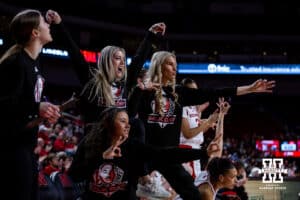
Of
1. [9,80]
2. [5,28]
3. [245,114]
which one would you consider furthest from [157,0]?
[9,80]

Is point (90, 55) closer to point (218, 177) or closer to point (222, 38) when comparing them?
point (222, 38)

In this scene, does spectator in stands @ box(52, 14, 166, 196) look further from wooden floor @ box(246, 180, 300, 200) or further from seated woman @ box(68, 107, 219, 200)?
wooden floor @ box(246, 180, 300, 200)

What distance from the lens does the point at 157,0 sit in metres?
26.8

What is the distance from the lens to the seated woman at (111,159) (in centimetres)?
330

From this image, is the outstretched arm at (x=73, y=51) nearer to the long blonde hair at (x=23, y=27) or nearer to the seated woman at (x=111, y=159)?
the seated woman at (x=111, y=159)

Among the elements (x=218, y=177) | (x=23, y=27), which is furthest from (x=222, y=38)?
(x=23, y=27)

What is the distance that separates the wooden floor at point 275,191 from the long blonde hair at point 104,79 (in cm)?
280

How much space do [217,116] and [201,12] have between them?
72.7ft

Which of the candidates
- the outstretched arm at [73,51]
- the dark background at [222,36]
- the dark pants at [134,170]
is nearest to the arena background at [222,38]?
the dark background at [222,36]

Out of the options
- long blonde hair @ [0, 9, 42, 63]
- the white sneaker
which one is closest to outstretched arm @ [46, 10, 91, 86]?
long blonde hair @ [0, 9, 42, 63]

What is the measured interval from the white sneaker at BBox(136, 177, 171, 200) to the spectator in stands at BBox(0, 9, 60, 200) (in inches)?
69.7

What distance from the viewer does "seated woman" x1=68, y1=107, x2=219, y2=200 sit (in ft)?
10.8

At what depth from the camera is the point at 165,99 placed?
4188 millimetres

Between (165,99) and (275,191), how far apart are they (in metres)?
2.52
